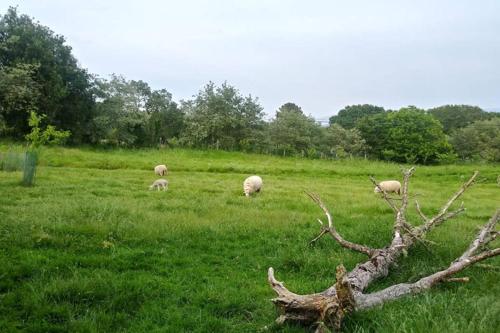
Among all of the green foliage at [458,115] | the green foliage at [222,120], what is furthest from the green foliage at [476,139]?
the green foliage at [222,120]

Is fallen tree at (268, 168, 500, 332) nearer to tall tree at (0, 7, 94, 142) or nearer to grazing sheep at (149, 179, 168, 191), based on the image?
grazing sheep at (149, 179, 168, 191)

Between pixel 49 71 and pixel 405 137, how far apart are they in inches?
2032

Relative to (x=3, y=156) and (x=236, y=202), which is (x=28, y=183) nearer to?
(x=3, y=156)

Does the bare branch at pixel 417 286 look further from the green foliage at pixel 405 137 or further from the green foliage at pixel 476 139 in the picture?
the green foliage at pixel 476 139

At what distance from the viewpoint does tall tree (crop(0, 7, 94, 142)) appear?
114 ft

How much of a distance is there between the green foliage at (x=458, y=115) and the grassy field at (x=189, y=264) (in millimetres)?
96446

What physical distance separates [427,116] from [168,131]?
4320cm

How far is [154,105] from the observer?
67562mm

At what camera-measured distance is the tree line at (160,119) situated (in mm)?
34750

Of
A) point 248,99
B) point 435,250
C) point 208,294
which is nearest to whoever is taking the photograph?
point 208,294

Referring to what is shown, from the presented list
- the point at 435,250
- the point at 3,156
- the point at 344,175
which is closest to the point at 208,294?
the point at 435,250

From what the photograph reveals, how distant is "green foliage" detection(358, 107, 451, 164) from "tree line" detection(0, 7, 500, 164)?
16 centimetres

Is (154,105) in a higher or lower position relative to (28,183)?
higher

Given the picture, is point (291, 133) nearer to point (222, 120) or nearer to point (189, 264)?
point (222, 120)
